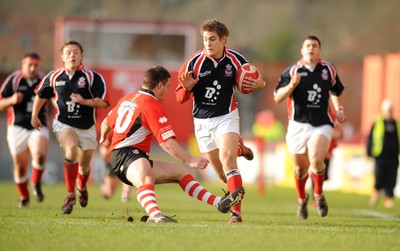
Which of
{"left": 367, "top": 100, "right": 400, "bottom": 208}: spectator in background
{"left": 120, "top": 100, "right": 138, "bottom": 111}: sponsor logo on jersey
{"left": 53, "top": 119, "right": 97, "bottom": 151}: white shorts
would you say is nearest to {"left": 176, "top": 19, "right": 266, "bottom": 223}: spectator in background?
{"left": 120, "top": 100, "right": 138, "bottom": 111}: sponsor logo on jersey

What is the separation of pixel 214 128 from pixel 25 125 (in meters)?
4.86

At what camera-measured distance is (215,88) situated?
11.9 metres

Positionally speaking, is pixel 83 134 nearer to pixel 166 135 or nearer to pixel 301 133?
pixel 301 133

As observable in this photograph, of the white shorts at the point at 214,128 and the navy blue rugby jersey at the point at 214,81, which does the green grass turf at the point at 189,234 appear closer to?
the white shorts at the point at 214,128

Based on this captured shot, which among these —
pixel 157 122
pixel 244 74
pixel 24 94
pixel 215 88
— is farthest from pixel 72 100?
pixel 157 122

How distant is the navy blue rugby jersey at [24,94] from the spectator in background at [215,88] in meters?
4.40

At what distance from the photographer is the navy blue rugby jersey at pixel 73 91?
13.6m

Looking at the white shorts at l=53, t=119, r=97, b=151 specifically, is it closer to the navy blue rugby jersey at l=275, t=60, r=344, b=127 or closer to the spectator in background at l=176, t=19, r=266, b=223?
the spectator in background at l=176, t=19, r=266, b=223

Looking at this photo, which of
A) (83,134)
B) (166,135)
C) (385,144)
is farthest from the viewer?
(385,144)

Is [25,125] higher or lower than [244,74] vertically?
lower

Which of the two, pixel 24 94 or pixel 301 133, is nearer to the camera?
pixel 301 133

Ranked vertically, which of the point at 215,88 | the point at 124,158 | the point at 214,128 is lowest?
the point at 124,158

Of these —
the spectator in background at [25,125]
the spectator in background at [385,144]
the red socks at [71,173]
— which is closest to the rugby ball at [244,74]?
the red socks at [71,173]

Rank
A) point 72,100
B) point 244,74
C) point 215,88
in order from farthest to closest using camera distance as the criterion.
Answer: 1. point 72,100
2. point 215,88
3. point 244,74
